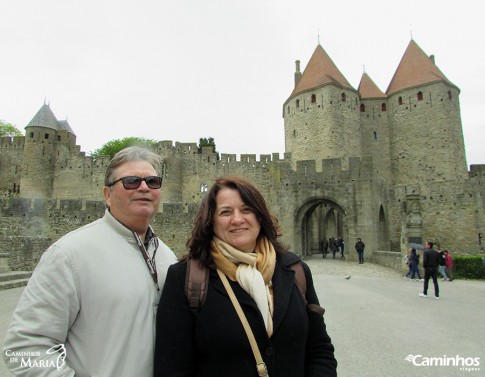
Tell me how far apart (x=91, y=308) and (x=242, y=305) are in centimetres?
70

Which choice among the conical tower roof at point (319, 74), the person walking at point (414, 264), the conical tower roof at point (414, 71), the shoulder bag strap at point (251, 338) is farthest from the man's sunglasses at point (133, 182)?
the conical tower roof at point (414, 71)

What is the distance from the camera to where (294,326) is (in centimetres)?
173

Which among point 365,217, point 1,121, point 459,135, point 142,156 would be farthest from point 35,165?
point 459,135

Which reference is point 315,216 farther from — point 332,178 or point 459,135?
point 459,135

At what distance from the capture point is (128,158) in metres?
2.04

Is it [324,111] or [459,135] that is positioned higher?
[324,111]

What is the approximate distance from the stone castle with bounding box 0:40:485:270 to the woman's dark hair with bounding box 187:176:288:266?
1607 centimetres

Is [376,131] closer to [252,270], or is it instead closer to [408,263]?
[408,263]

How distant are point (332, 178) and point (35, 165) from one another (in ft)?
80.5

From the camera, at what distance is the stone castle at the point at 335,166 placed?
60.2 feet

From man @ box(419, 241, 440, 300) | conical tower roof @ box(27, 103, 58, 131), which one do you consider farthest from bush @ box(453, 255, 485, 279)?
conical tower roof @ box(27, 103, 58, 131)

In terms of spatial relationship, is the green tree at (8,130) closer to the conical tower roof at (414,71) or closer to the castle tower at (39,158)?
the castle tower at (39,158)

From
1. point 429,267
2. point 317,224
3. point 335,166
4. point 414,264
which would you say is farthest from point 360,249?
point 317,224

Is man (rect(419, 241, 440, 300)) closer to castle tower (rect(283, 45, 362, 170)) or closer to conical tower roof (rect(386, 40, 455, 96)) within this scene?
castle tower (rect(283, 45, 362, 170))
